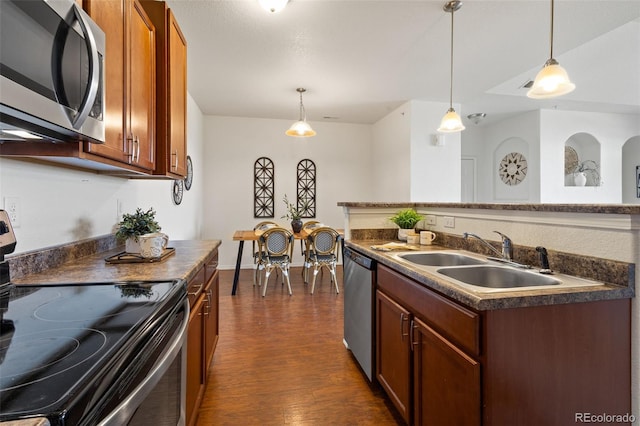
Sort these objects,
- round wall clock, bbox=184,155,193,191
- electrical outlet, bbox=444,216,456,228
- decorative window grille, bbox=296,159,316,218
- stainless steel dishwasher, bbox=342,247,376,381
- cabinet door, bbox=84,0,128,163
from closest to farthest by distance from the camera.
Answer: cabinet door, bbox=84,0,128,163
stainless steel dishwasher, bbox=342,247,376,381
electrical outlet, bbox=444,216,456,228
round wall clock, bbox=184,155,193,191
decorative window grille, bbox=296,159,316,218

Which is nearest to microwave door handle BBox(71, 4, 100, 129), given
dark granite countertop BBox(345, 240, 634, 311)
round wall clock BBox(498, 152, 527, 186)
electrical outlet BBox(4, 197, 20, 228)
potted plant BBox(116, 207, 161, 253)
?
electrical outlet BBox(4, 197, 20, 228)

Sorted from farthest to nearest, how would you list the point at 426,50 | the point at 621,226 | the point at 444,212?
the point at 426,50
the point at 444,212
the point at 621,226

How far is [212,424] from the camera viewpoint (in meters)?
1.64

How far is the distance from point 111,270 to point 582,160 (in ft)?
22.9

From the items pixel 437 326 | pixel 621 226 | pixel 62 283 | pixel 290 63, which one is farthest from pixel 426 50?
pixel 62 283

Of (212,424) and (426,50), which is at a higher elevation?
(426,50)

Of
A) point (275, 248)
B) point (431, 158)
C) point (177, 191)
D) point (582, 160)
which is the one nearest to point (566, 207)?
point (275, 248)

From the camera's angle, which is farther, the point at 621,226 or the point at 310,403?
the point at 310,403

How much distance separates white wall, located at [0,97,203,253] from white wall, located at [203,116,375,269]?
259cm

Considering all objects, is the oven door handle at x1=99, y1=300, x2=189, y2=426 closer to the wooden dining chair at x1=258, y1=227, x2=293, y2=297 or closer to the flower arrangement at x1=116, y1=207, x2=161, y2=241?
the flower arrangement at x1=116, y1=207, x2=161, y2=241

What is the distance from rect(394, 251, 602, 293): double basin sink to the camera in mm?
1256

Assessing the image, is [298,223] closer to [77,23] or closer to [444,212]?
[444,212]

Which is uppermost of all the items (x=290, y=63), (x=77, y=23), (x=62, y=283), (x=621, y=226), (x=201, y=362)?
(x=290, y=63)

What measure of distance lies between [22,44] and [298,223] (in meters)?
3.72
